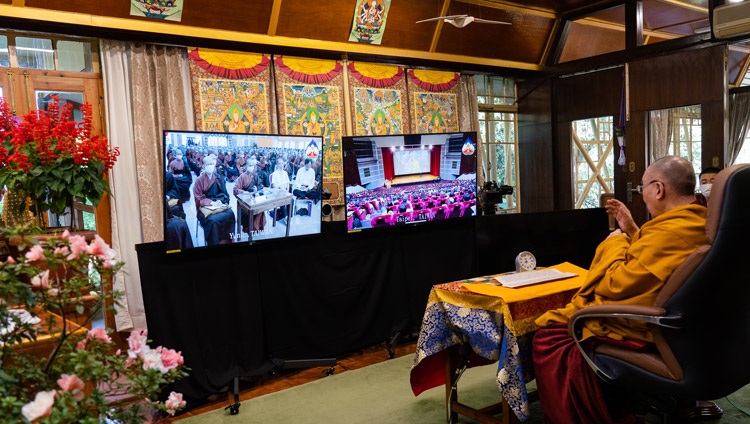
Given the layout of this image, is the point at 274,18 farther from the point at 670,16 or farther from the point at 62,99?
the point at 670,16

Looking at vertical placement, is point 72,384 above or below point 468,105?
below

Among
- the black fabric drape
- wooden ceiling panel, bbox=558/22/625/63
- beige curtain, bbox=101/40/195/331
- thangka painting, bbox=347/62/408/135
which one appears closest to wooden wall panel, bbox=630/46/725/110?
wooden ceiling panel, bbox=558/22/625/63

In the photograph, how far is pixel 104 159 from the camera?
95.5 inches

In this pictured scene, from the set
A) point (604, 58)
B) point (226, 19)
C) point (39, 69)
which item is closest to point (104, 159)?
point (39, 69)

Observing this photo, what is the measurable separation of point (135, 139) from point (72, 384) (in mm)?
3353

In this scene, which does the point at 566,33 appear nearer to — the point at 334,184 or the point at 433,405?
the point at 334,184

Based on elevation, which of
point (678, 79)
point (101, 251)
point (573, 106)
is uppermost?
point (678, 79)

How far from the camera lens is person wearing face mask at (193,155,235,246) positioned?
3.41 metres

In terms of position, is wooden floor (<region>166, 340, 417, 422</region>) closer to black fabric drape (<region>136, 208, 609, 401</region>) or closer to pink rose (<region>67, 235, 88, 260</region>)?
black fabric drape (<region>136, 208, 609, 401</region>)

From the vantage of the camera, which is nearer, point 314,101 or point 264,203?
point 264,203

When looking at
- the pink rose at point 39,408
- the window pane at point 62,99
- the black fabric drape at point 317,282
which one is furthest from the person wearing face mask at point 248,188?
the pink rose at point 39,408

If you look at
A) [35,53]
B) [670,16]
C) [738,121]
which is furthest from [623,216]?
[738,121]

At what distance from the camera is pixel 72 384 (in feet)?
3.50

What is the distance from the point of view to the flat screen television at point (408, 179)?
168 inches
